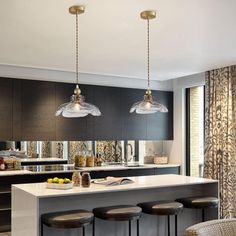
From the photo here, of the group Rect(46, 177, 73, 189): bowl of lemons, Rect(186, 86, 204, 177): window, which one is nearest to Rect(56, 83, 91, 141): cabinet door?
Rect(186, 86, 204, 177): window

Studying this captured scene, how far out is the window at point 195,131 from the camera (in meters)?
7.14

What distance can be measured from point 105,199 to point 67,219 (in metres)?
0.83

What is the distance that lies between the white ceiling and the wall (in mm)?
1071

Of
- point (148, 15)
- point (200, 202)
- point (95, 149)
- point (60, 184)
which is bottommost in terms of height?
point (200, 202)

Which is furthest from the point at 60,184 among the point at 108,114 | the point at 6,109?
the point at 108,114

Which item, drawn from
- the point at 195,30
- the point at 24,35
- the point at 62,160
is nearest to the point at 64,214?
the point at 24,35

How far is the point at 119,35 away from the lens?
13.8ft

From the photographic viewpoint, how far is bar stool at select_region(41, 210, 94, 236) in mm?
3408

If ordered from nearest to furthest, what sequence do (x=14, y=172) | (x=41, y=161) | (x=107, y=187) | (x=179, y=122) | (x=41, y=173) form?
(x=107, y=187)
(x=14, y=172)
(x=41, y=173)
(x=41, y=161)
(x=179, y=122)

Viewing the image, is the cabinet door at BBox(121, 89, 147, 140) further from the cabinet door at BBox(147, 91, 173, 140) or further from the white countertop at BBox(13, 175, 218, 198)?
the white countertop at BBox(13, 175, 218, 198)

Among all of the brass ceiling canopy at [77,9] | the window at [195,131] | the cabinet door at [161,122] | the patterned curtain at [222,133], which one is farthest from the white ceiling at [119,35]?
the cabinet door at [161,122]

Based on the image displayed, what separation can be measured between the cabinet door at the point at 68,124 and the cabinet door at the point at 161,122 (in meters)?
1.43

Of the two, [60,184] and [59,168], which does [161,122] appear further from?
[60,184]

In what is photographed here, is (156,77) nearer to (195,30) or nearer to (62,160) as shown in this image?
(62,160)
